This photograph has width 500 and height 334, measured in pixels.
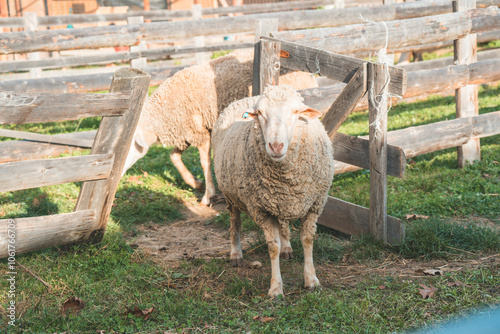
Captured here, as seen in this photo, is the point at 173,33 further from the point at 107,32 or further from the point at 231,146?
the point at 231,146

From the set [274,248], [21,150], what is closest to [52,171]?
[274,248]

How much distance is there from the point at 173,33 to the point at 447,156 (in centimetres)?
509

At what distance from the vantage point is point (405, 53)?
37.0ft

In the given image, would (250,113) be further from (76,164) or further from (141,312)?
(141,312)

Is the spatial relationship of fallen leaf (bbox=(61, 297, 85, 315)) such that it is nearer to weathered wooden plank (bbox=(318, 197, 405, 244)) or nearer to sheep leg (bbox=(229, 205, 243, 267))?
sheep leg (bbox=(229, 205, 243, 267))

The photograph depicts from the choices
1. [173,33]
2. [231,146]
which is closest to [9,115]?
[231,146]

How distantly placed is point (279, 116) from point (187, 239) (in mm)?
2390

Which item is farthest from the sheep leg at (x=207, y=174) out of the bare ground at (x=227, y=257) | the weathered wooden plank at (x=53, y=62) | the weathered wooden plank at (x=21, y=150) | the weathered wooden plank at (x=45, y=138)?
the weathered wooden plank at (x=53, y=62)

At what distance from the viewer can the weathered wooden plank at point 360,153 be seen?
4.19 m

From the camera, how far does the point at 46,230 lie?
12.4 ft

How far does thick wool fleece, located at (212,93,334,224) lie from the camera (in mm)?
3594

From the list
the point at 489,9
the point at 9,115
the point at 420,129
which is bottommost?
the point at 420,129

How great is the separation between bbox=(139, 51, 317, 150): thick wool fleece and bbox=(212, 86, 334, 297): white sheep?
85.0 inches

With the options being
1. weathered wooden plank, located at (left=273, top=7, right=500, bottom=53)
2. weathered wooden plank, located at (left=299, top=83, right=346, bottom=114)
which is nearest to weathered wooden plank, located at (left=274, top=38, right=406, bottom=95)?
weathered wooden plank, located at (left=273, top=7, right=500, bottom=53)
